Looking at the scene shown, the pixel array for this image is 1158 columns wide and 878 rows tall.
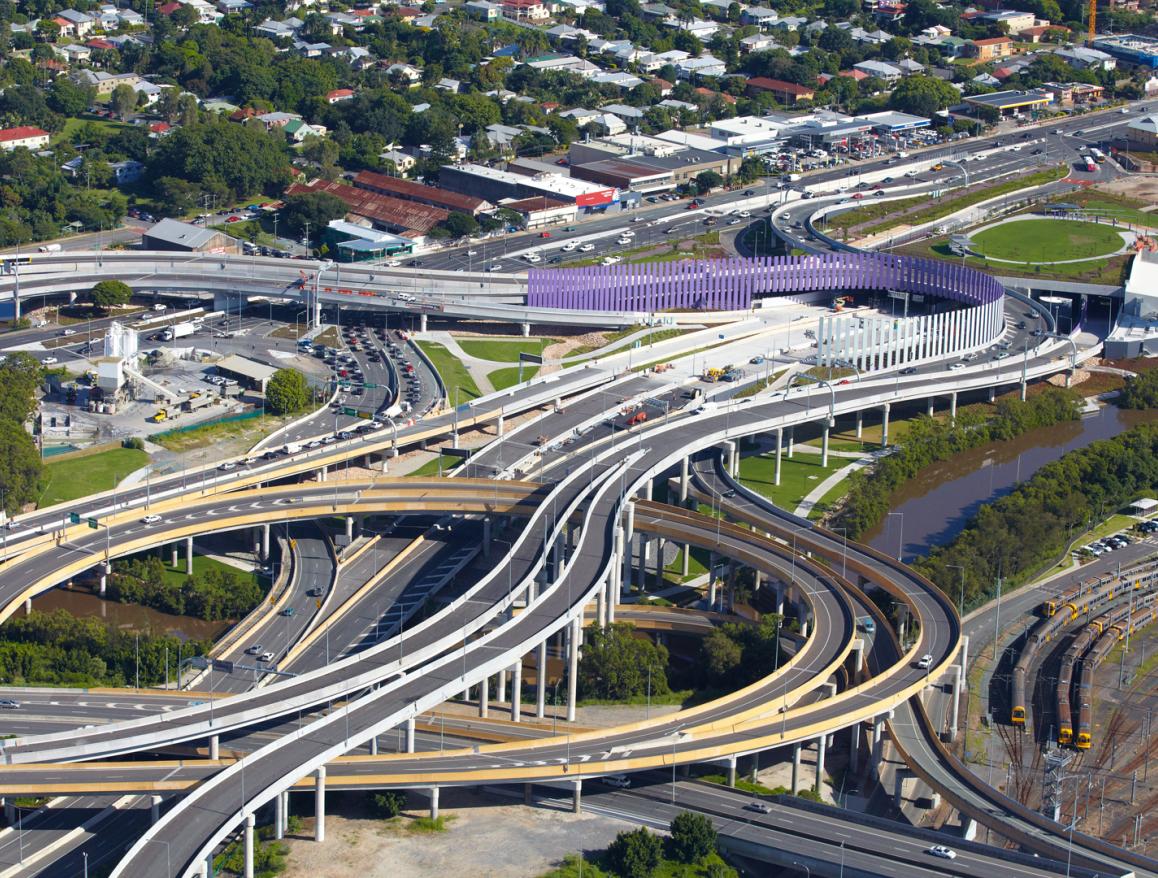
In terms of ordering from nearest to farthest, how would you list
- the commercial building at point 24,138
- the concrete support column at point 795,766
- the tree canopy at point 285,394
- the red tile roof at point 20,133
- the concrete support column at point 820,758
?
the concrete support column at point 795,766, the concrete support column at point 820,758, the tree canopy at point 285,394, the commercial building at point 24,138, the red tile roof at point 20,133

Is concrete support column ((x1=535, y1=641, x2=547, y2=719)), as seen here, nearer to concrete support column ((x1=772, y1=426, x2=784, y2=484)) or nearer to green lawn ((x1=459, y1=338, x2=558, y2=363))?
concrete support column ((x1=772, y1=426, x2=784, y2=484))

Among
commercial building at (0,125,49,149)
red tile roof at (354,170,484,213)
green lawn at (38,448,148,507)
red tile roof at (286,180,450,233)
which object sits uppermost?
commercial building at (0,125,49,149)

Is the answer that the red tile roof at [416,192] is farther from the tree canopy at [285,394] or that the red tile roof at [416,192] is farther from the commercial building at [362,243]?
the tree canopy at [285,394]

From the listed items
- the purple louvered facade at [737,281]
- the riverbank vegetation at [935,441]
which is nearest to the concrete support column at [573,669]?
the riverbank vegetation at [935,441]

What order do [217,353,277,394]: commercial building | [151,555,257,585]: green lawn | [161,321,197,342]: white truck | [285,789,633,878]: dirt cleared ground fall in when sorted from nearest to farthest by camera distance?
1. [285,789,633,878]: dirt cleared ground
2. [151,555,257,585]: green lawn
3. [217,353,277,394]: commercial building
4. [161,321,197,342]: white truck

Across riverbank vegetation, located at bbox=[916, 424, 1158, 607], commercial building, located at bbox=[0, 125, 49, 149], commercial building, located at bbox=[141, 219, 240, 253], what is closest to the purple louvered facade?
commercial building, located at bbox=[141, 219, 240, 253]

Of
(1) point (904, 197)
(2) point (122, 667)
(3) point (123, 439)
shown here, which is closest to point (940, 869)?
(2) point (122, 667)

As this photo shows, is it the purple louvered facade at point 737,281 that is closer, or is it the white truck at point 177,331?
the white truck at point 177,331

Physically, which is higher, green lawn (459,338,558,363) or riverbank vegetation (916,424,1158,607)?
green lawn (459,338,558,363)
